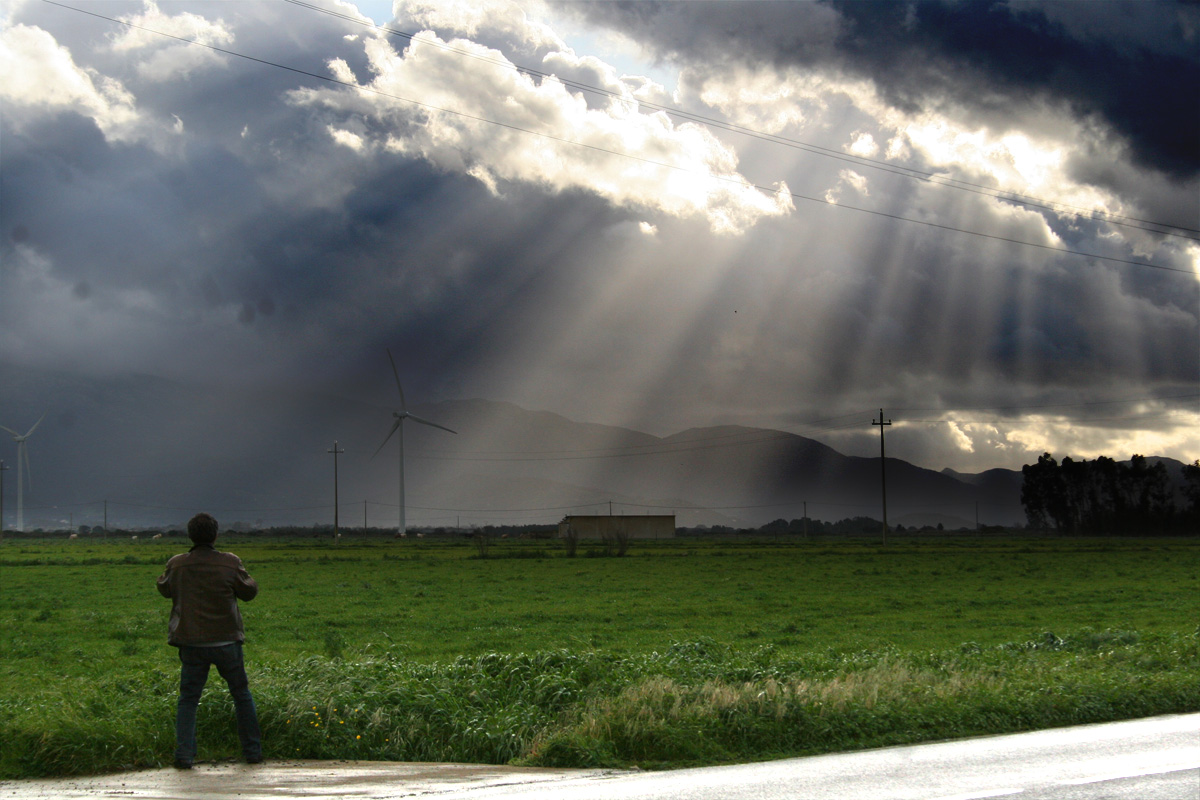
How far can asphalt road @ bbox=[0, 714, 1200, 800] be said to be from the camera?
27.7 feet

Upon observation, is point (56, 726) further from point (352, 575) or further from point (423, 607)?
point (352, 575)

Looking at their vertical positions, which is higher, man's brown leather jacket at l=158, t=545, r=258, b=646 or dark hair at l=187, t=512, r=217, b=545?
dark hair at l=187, t=512, r=217, b=545

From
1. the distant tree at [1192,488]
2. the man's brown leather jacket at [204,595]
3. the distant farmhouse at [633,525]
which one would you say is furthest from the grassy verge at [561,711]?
the distant tree at [1192,488]

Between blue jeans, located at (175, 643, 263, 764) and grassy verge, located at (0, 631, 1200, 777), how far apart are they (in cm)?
46

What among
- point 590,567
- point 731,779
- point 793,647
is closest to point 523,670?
point 731,779

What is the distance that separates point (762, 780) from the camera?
9.05 meters

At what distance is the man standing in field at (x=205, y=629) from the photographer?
983cm

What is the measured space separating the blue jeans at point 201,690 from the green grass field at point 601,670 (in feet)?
1.51

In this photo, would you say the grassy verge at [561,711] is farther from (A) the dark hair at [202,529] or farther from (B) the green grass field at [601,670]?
(A) the dark hair at [202,529]

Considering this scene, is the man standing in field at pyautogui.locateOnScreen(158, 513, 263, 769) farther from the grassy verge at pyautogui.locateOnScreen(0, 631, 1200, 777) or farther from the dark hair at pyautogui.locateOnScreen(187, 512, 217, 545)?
the grassy verge at pyautogui.locateOnScreen(0, 631, 1200, 777)

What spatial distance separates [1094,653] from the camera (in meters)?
17.9

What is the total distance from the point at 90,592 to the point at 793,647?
36796 mm

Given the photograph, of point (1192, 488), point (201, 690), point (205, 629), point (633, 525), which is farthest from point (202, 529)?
point (1192, 488)

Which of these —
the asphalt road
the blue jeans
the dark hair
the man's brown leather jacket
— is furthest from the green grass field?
the dark hair
